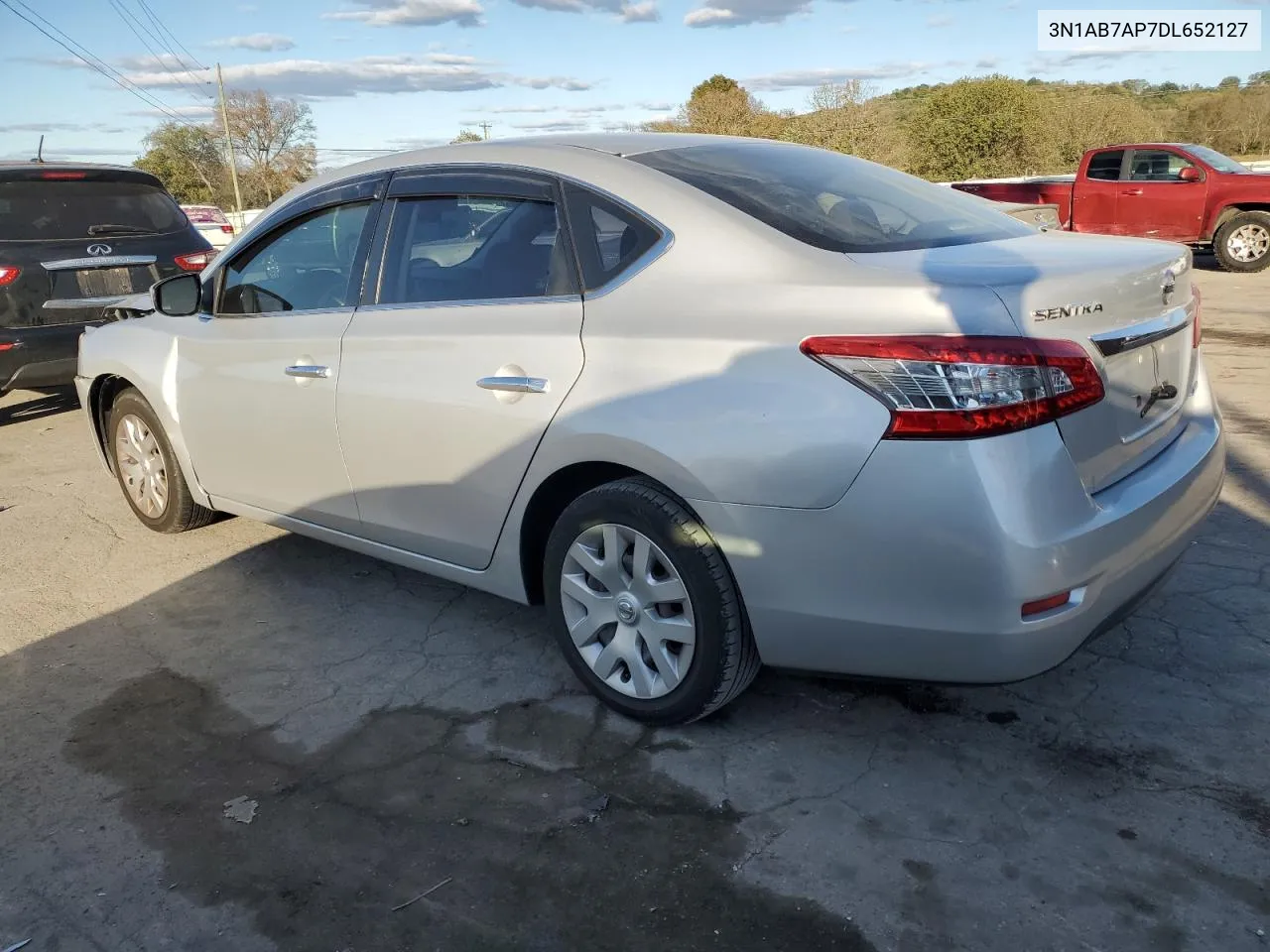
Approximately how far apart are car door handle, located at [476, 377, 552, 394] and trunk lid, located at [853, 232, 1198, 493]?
965mm

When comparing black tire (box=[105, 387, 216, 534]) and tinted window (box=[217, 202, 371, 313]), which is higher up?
tinted window (box=[217, 202, 371, 313])

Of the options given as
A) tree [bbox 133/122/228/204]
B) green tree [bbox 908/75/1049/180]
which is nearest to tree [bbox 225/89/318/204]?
tree [bbox 133/122/228/204]

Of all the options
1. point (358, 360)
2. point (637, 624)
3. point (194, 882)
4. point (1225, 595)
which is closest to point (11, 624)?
point (358, 360)

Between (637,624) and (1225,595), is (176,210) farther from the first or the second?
(1225,595)

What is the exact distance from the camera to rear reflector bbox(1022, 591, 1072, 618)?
2.37 m

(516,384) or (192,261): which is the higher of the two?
(192,261)

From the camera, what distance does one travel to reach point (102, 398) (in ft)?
16.9

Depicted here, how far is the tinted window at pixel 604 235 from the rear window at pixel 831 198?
8.1 inches

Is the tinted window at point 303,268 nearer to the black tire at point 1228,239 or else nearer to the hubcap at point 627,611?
the hubcap at point 627,611

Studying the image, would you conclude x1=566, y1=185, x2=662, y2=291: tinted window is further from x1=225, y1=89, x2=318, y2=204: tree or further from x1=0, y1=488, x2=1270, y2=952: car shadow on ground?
x1=225, y1=89, x2=318, y2=204: tree

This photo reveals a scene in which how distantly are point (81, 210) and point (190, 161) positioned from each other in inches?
2590

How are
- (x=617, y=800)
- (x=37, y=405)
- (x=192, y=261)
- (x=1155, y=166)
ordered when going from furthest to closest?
(x=1155, y=166) < (x=37, y=405) < (x=192, y=261) < (x=617, y=800)

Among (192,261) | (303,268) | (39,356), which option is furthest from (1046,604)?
(192,261)

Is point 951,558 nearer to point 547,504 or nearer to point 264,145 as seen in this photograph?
point 547,504
